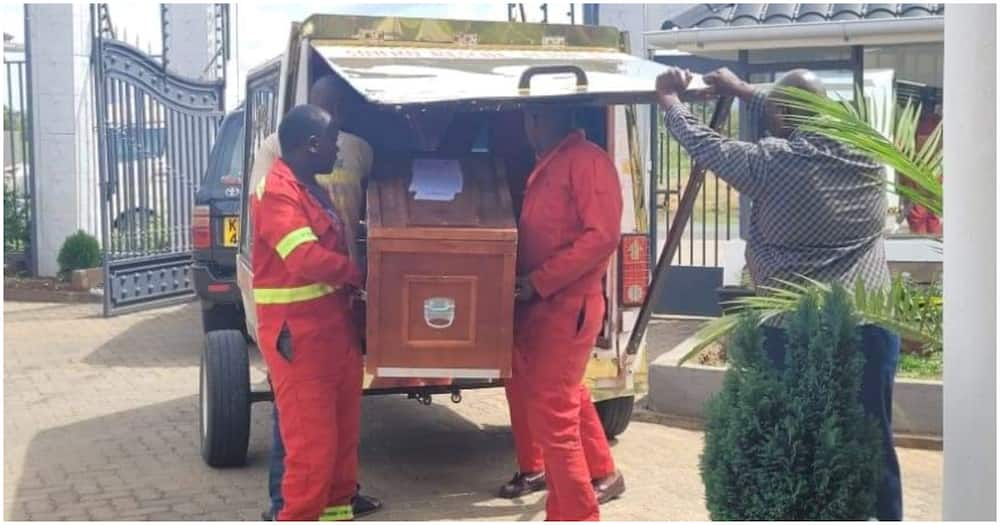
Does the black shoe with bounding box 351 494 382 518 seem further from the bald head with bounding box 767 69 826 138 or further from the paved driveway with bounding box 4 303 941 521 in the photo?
the bald head with bounding box 767 69 826 138

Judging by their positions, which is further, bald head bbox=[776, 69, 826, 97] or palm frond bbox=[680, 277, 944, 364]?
bald head bbox=[776, 69, 826, 97]

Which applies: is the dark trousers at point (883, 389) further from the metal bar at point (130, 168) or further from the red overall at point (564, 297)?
the metal bar at point (130, 168)

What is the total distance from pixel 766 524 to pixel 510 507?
1.96 meters

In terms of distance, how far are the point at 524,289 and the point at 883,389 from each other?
4.46 feet

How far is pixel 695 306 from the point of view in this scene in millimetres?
10305

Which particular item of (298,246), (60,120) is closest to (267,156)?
(298,246)

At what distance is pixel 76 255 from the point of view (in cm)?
1320

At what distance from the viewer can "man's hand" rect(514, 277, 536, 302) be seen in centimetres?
480

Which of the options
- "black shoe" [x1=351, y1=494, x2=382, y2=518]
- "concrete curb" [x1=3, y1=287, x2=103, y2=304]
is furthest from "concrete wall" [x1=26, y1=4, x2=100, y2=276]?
"black shoe" [x1=351, y1=494, x2=382, y2=518]

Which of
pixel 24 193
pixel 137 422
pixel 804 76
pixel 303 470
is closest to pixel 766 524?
pixel 804 76

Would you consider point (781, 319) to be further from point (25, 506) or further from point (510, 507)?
point (25, 506)

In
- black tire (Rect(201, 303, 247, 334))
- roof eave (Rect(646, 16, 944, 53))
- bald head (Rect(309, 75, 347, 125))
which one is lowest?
black tire (Rect(201, 303, 247, 334))

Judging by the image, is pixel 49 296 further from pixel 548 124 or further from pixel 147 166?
pixel 548 124

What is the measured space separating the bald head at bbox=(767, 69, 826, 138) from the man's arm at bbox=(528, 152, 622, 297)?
69cm
